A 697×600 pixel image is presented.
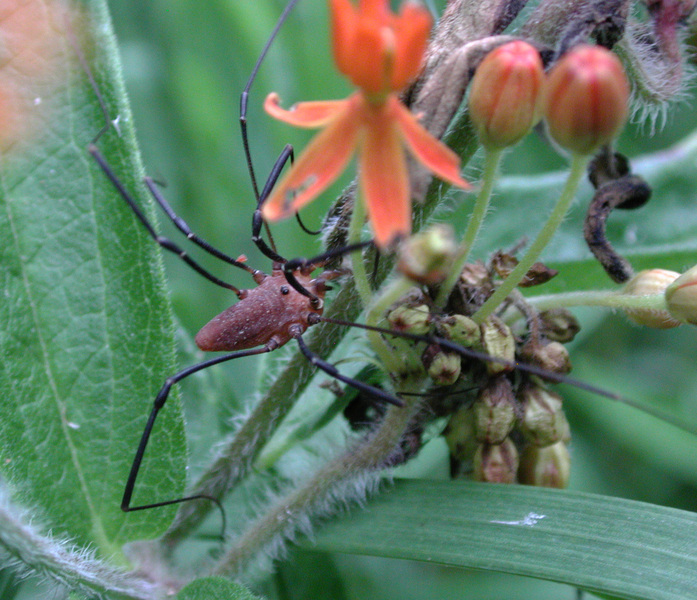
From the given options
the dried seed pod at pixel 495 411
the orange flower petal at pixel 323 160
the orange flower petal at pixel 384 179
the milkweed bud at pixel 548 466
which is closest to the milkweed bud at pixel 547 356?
the dried seed pod at pixel 495 411

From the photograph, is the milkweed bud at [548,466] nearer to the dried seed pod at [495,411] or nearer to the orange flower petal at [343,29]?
the dried seed pod at [495,411]

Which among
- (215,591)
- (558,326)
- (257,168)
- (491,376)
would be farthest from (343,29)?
(257,168)

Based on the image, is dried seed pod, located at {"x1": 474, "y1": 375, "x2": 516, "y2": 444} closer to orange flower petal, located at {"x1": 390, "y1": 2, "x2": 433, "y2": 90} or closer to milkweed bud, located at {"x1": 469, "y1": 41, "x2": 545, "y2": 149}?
milkweed bud, located at {"x1": 469, "y1": 41, "x2": 545, "y2": 149}

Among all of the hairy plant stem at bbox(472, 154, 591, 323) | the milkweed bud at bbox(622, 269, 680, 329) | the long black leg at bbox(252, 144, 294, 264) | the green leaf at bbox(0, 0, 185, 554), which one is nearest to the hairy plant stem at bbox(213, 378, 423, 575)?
the green leaf at bbox(0, 0, 185, 554)

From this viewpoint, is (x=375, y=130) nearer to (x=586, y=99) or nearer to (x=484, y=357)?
(x=586, y=99)

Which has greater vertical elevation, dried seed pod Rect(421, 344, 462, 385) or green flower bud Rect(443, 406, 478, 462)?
dried seed pod Rect(421, 344, 462, 385)

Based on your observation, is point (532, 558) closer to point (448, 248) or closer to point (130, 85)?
point (448, 248)

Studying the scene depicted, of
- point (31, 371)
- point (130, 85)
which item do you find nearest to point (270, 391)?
point (31, 371)
